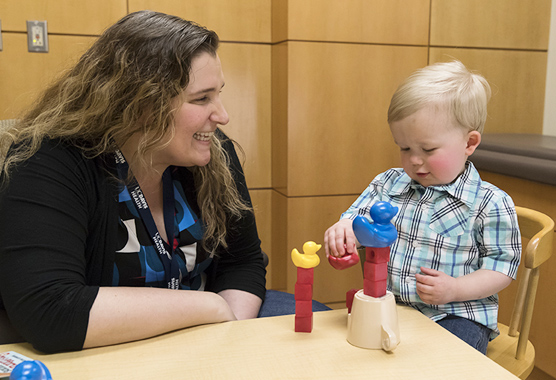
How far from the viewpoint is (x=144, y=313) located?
0.95 meters

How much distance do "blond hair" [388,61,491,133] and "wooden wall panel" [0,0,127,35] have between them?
1984 mm

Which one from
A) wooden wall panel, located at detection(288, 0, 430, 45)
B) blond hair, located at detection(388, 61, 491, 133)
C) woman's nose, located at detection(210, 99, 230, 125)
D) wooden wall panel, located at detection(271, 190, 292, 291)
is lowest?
wooden wall panel, located at detection(271, 190, 292, 291)

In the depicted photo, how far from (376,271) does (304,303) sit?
154 mm

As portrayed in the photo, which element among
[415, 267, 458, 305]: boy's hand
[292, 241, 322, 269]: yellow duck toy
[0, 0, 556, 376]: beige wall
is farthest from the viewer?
[0, 0, 556, 376]: beige wall

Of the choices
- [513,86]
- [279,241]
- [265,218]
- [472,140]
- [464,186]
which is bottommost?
[279,241]

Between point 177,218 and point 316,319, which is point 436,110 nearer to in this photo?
point 316,319

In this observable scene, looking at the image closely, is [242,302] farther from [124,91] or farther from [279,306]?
[124,91]

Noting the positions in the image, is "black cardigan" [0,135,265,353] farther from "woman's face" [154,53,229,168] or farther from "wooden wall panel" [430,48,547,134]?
"wooden wall panel" [430,48,547,134]

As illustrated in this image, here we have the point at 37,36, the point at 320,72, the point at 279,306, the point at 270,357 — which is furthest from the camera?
the point at 320,72

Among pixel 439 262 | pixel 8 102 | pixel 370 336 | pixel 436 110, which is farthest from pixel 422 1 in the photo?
pixel 370 336

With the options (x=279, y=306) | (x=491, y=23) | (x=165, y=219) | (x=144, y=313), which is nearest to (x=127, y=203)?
(x=165, y=219)

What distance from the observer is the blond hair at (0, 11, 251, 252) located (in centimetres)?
120

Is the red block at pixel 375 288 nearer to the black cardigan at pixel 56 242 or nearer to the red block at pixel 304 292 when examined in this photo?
the red block at pixel 304 292

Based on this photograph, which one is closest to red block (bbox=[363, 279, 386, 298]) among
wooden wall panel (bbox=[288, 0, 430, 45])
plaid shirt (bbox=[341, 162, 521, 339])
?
plaid shirt (bbox=[341, 162, 521, 339])
